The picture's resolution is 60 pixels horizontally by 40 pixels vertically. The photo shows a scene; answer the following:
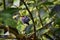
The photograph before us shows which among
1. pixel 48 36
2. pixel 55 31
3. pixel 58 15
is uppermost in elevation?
pixel 58 15

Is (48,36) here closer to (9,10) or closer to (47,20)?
(47,20)

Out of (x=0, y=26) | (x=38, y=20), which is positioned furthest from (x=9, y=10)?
(x=38, y=20)

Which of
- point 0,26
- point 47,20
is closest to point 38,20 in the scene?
point 47,20

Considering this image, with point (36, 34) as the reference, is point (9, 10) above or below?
above

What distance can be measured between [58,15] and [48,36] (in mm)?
307

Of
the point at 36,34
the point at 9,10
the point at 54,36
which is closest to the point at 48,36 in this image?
the point at 54,36

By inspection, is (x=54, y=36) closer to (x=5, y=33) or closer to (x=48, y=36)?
(x=48, y=36)

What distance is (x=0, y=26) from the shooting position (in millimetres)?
838

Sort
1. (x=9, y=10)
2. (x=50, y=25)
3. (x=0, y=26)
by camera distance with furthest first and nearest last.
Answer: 1. (x=50, y=25)
2. (x=0, y=26)
3. (x=9, y=10)

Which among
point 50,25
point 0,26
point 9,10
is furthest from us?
point 50,25

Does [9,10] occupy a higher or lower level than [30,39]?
higher

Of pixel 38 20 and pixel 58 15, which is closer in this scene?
pixel 58 15

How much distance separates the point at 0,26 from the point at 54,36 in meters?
0.32

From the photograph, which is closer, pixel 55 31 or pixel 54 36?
pixel 55 31
